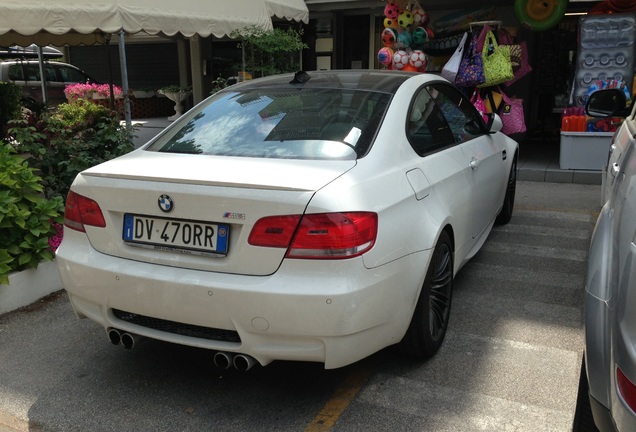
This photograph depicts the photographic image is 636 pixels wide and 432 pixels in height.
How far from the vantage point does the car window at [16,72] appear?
15.1m

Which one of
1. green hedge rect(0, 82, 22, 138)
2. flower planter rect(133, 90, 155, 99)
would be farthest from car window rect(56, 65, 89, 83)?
green hedge rect(0, 82, 22, 138)

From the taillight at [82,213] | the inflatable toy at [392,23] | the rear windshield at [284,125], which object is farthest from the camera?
the inflatable toy at [392,23]

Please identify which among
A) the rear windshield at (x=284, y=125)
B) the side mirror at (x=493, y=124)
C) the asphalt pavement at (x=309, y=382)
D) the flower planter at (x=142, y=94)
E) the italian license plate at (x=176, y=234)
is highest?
the rear windshield at (x=284, y=125)

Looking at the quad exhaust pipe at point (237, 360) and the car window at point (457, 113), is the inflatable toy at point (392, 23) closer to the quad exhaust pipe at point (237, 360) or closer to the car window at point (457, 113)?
the car window at point (457, 113)

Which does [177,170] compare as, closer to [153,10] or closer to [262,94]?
[262,94]

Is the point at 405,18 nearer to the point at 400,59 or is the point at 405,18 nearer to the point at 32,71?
the point at 400,59

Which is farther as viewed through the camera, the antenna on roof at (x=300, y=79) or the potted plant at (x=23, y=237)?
the potted plant at (x=23, y=237)

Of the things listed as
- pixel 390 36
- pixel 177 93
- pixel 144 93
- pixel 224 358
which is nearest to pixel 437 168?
pixel 224 358

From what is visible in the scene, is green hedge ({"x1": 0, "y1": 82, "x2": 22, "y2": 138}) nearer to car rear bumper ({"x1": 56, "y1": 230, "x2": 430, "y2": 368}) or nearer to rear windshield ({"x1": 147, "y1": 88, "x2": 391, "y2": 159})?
rear windshield ({"x1": 147, "y1": 88, "x2": 391, "y2": 159})

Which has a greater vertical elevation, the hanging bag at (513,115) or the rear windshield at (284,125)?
the rear windshield at (284,125)

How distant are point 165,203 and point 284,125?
0.87m

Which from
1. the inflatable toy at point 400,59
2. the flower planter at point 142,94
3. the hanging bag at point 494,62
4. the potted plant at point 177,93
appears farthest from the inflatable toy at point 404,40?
the flower planter at point 142,94

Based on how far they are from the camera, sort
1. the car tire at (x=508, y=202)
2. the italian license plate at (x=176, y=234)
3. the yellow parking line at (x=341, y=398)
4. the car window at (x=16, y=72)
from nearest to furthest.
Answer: the italian license plate at (x=176, y=234) < the yellow parking line at (x=341, y=398) < the car tire at (x=508, y=202) < the car window at (x=16, y=72)

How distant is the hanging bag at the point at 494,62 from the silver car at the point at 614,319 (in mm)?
5838
